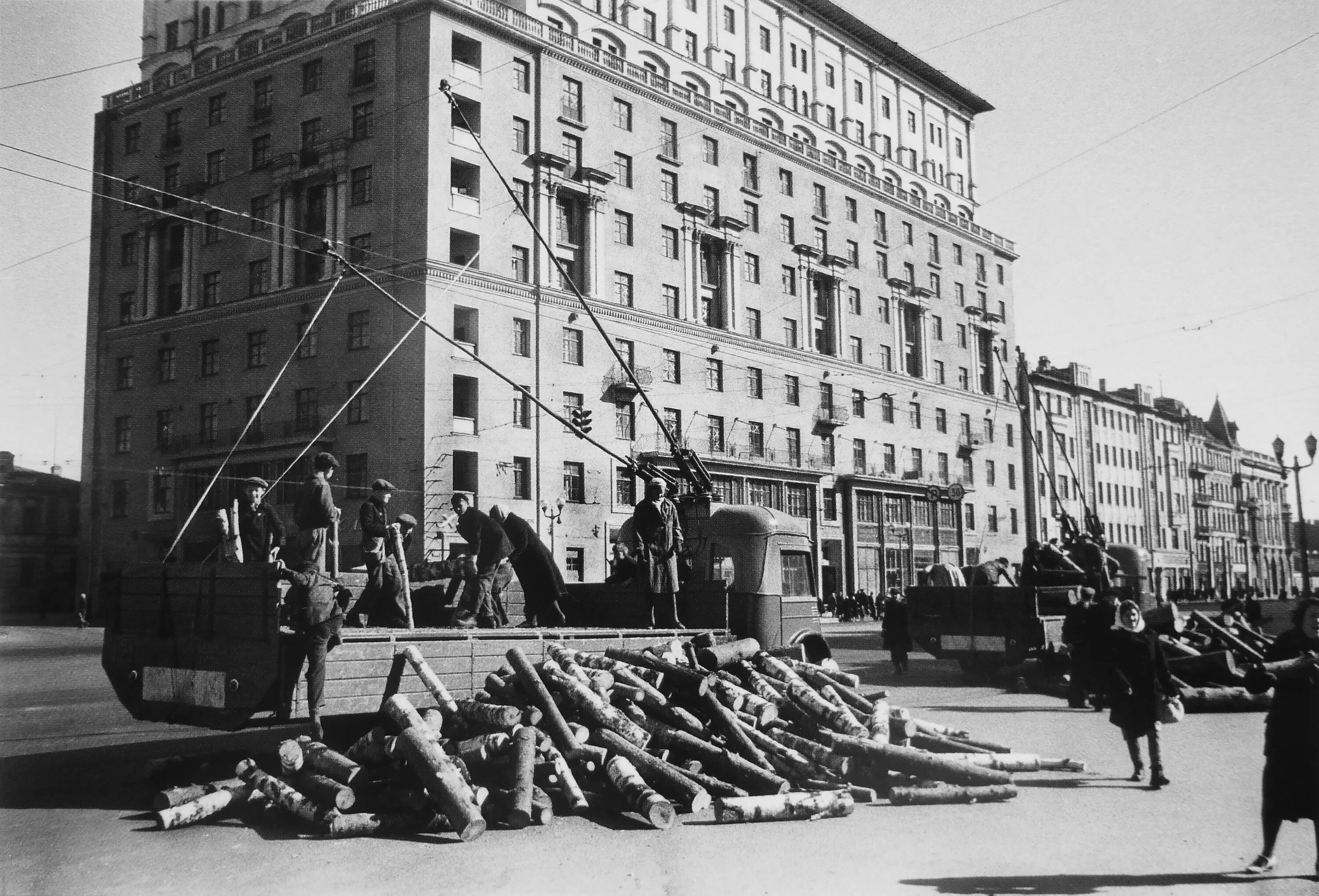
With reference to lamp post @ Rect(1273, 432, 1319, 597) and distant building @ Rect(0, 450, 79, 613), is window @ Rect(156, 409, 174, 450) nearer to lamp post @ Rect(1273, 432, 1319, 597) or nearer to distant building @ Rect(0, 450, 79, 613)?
distant building @ Rect(0, 450, 79, 613)

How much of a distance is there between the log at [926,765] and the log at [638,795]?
7.41ft

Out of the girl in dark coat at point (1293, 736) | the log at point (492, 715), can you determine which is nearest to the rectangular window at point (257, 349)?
the log at point (492, 715)

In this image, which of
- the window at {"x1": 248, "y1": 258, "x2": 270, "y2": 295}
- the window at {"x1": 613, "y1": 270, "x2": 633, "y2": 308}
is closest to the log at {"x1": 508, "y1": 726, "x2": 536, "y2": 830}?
the window at {"x1": 613, "y1": 270, "x2": 633, "y2": 308}

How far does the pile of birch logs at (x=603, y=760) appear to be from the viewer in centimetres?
827

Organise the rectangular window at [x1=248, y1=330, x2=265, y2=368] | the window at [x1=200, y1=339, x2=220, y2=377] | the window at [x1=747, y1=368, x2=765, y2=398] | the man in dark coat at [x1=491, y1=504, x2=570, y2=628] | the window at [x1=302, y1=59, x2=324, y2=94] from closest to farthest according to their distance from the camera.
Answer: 1. the man in dark coat at [x1=491, y1=504, x2=570, y2=628]
2. the window at [x1=302, y1=59, x2=324, y2=94]
3. the rectangular window at [x1=248, y1=330, x2=265, y2=368]
4. the window at [x1=200, y1=339, x2=220, y2=377]
5. the window at [x1=747, y1=368, x2=765, y2=398]

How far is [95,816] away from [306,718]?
6.06 ft

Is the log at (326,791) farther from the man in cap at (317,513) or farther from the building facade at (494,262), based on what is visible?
the building facade at (494,262)

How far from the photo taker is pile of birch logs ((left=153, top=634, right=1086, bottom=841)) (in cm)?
827

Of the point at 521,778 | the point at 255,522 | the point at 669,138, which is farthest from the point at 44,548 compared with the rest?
the point at 521,778

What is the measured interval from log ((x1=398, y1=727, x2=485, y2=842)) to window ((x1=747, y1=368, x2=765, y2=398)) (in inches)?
1909

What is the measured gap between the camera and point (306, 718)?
8.67 meters

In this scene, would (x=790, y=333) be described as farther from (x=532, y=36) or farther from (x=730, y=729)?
(x=730, y=729)

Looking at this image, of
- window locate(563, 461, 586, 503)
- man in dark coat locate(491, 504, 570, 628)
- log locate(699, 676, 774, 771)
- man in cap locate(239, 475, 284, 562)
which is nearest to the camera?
log locate(699, 676, 774, 771)

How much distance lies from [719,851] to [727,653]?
172 inches
